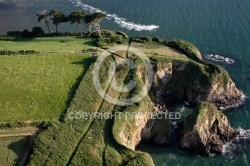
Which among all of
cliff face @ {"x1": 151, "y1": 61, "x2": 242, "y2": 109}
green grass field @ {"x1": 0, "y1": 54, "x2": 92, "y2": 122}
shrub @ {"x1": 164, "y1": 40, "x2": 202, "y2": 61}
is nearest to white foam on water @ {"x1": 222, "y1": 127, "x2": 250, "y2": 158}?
cliff face @ {"x1": 151, "y1": 61, "x2": 242, "y2": 109}

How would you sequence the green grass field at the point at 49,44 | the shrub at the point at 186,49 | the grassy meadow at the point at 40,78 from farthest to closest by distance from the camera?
the green grass field at the point at 49,44, the shrub at the point at 186,49, the grassy meadow at the point at 40,78

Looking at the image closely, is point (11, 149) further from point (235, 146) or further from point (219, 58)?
point (219, 58)

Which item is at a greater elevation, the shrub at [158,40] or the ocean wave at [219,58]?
the shrub at [158,40]

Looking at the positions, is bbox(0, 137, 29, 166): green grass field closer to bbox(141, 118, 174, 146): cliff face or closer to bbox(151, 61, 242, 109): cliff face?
bbox(141, 118, 174, 146): cliff face

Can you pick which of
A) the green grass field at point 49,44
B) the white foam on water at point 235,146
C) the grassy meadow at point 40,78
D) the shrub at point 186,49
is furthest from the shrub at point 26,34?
the white foam on water at point 235,146

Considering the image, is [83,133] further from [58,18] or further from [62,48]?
[58,18]

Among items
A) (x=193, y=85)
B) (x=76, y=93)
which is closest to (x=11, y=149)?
(x=76, y=93)

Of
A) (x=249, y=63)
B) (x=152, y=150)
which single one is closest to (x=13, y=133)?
(x=152, y=150)

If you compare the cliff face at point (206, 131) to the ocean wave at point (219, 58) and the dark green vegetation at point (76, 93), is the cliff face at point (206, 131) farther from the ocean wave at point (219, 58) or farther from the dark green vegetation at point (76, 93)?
the ocean wave at point (219, 58)
